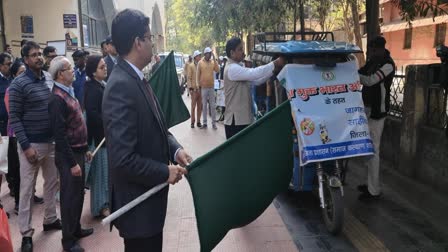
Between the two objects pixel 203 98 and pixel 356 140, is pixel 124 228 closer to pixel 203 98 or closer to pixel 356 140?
pixel 356 140

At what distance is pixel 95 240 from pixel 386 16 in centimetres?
3168

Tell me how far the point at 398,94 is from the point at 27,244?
5251 millimetres

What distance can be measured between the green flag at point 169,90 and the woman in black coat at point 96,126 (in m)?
0.85

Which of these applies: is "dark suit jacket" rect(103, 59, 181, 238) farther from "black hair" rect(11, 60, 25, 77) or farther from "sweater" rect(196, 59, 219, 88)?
"sweater" rect(196, 59, 219, 88)

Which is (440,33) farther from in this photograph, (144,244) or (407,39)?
(144,244)

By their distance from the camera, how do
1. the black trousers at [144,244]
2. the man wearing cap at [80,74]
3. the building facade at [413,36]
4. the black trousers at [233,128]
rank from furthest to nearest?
the building facade at [413,36] → the man wearing cap at [80,74] → the black trousers at [233,128] → the black trousers at [144,244]

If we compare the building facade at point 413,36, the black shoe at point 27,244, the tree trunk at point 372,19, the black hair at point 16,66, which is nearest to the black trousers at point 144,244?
the black shoe at point 27,244

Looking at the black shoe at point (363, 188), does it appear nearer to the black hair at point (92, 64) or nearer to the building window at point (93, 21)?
the black hair at point (92, 64)

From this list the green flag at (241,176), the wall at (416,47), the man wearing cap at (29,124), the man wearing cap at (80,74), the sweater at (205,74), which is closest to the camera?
the green flag at (241,176)

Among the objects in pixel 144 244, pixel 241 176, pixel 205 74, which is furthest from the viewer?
pixel 205 74

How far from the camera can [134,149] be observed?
2252 mm

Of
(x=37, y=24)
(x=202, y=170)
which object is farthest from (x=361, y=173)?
(x=37, y=24)

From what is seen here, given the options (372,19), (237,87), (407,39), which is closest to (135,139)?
(237,87)

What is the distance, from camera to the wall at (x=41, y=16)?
43.8ft
